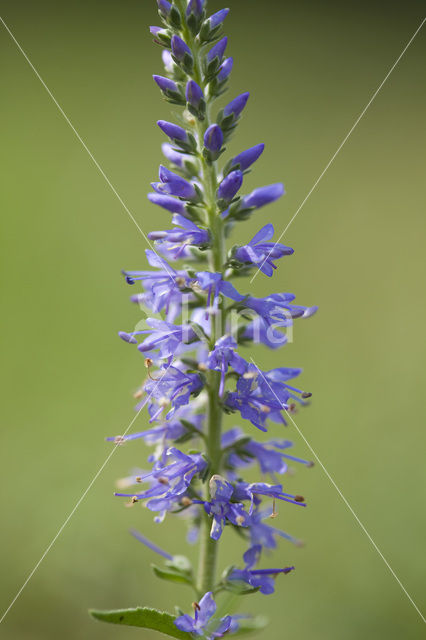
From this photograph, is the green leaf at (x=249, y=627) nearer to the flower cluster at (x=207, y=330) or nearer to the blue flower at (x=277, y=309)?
the flower cluster at (x=207, y=330)

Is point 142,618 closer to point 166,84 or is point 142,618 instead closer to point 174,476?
point 174,476

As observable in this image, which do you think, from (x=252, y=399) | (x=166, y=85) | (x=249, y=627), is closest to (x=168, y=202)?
(x=166, y=85)

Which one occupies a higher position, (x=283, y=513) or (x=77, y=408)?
(x=77, y=408)

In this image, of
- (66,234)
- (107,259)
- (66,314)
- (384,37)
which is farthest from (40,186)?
(384,37)

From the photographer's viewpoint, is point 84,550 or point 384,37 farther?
point 384,37

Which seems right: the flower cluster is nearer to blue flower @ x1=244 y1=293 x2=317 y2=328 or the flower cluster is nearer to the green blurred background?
blue flower @ x1=244 y1=293 x2=317 y2=328

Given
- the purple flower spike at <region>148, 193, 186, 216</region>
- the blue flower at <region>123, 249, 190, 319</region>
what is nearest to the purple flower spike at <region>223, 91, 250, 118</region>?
the purple flower spike at <region>148, 193, 186, 216</region>

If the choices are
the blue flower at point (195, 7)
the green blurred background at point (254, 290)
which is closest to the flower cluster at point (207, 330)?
the blue flower at point (195, 7)

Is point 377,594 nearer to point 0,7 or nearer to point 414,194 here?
point 414,194
